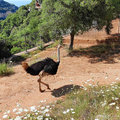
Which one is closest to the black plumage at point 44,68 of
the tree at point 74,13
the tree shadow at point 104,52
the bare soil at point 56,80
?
the bare soil at point 56,80

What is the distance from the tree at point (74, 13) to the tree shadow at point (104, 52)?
6.33 feet

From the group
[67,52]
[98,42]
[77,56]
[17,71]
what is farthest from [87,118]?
[98,42]

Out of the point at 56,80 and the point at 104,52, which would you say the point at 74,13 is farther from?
the point at 56,80

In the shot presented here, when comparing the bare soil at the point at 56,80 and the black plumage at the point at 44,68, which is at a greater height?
the black plumage at the point at 44,68

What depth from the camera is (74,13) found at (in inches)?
417

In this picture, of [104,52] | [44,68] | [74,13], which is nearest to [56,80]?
[44,68]

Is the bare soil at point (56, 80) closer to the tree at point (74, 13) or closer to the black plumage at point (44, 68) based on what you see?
the black plumage at point (44, 68)

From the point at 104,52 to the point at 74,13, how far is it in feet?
12.2

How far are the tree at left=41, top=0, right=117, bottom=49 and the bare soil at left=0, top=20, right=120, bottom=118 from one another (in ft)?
7.32

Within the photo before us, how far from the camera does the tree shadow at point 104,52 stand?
11.1 metres

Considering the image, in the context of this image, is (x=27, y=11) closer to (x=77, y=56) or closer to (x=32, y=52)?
(x=32, y=52)

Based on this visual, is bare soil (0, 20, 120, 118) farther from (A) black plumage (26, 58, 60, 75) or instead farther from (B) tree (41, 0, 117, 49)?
(B) tree (41, 0, 117, 49)

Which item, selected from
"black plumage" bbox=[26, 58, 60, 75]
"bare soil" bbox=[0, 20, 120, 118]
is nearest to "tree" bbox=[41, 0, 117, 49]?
"bare soil" bbox=[0, 20, 120, 118]

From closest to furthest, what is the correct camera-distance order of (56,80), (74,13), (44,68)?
(44,68) < (56,80) < (74,13)
